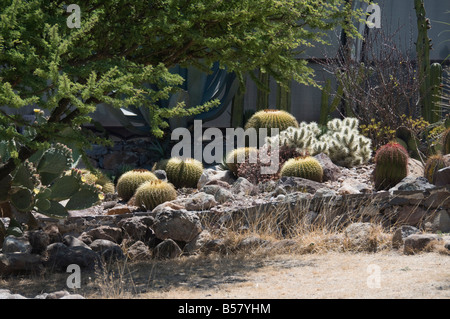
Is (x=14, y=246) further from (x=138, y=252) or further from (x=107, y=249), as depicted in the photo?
(x=138, y=252)

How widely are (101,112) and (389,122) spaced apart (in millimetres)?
5956

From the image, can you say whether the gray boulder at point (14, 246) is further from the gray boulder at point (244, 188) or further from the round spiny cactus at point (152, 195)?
the gray boulder at point (244, 188)

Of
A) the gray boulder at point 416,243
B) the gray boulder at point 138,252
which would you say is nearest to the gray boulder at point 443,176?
the gray boulder at point 416,243

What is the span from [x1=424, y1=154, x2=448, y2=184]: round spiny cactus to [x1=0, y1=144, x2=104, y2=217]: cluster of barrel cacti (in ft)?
15.3

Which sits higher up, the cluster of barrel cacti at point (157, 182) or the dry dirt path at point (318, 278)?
the cluster of barrel cacti at point (157, 182)

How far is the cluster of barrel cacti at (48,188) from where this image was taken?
716 cm

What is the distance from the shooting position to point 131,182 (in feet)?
32.3

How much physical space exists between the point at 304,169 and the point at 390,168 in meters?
1.22

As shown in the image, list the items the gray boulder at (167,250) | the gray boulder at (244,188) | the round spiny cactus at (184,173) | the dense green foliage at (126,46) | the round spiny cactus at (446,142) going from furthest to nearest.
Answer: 1. the round spiny cactus at (184,173)
2. the round spiny cactus at (446,142)
3. the gray boulder at (244,188)
4. the gray boulder at (167,250)
5. the dense green foliage at (126,46)

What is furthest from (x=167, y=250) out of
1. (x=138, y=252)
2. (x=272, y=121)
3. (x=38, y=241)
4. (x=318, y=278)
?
(x=272, y=121)

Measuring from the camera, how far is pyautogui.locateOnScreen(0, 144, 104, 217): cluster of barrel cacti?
7.16 metres

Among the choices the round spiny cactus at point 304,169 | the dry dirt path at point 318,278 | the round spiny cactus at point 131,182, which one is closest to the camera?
the dry dirt path at point 318,278

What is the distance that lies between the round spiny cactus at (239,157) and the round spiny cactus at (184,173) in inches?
20.4
